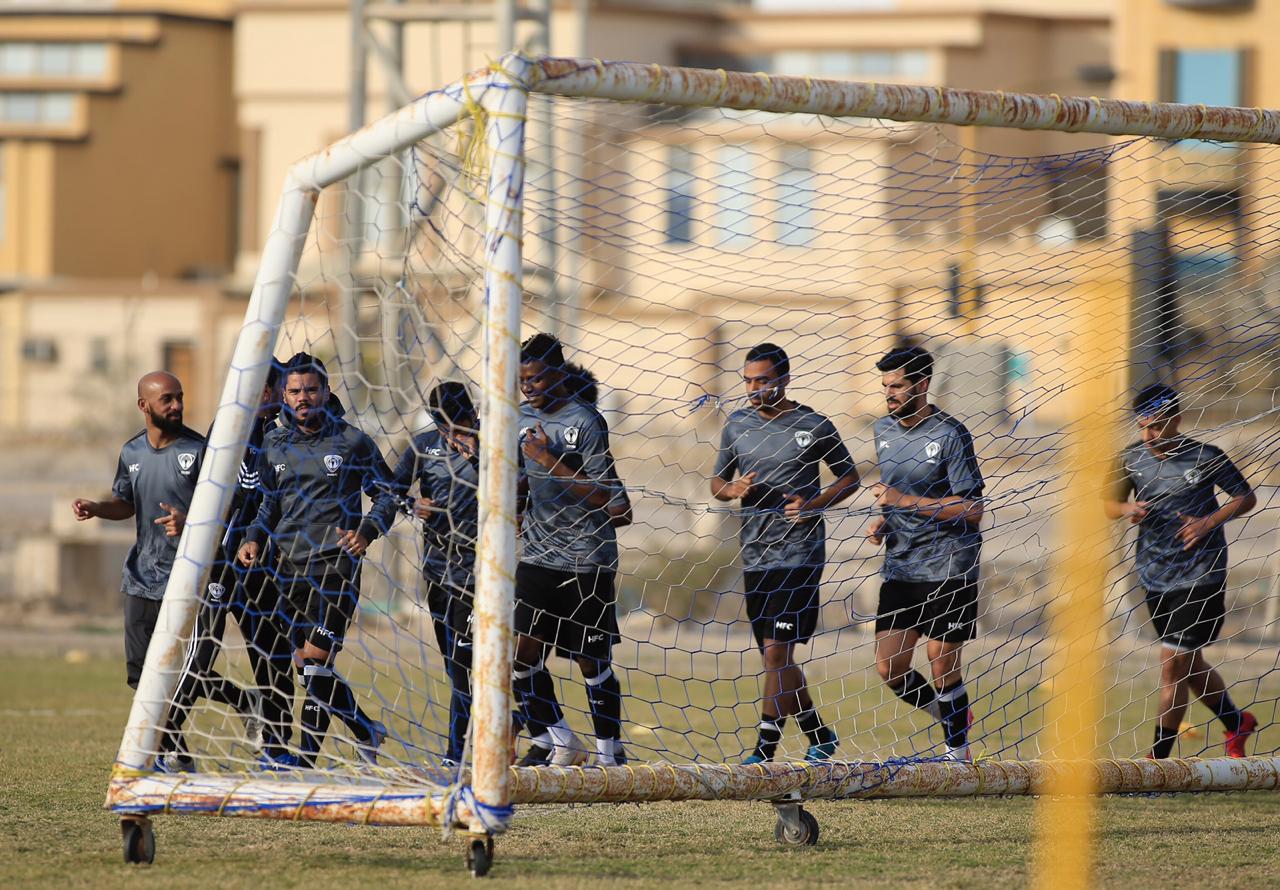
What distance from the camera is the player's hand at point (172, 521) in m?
7.50

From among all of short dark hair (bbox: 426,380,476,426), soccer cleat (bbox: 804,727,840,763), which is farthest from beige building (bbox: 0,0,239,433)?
soccer cleat (bbox: 804,727,840,763)

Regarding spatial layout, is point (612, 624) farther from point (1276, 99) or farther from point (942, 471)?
point (1276, 99)

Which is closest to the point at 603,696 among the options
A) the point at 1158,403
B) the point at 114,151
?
the point at 1158,403

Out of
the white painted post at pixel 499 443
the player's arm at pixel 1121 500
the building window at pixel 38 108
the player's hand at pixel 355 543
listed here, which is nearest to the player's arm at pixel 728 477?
the player's hand at pixel 355 543

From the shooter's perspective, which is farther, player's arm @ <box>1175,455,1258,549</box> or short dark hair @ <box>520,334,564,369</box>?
player's arm @ <box>1175,455,1258,549</box>

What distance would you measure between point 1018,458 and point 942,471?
54 centimetres

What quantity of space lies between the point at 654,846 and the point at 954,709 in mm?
2009

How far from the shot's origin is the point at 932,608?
326 inches

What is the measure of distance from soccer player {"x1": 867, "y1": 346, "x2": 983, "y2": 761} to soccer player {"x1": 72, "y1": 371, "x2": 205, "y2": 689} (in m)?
3.05

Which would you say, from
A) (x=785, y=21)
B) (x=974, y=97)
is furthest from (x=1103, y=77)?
(x=785, y=21)

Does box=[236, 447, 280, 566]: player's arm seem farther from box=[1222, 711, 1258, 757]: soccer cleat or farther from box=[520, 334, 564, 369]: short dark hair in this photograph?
box=[1222, 711, 1258, 757]: soccer cleat

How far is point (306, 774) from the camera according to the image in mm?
6238

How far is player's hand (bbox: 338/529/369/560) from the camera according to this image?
7.61 meters

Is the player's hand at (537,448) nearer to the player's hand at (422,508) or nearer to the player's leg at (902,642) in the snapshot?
the player's hand at (422,508)
